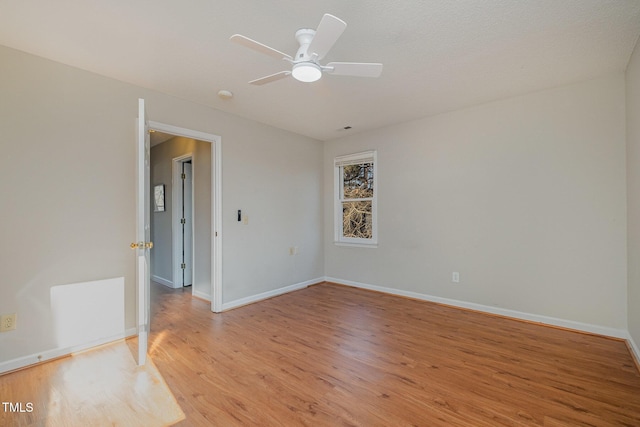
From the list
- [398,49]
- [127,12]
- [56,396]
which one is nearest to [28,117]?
[127,12]

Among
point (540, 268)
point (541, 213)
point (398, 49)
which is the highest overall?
point (398, 49)

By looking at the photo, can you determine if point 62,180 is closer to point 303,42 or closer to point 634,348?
point 303,42

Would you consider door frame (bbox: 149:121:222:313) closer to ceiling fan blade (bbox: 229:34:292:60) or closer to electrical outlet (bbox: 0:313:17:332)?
electrical outlet (bbox: 0:313:17:332)

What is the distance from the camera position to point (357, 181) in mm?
4656

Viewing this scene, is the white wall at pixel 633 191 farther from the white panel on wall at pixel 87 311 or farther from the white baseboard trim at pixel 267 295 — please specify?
the white panel on wall at pixel 87 311

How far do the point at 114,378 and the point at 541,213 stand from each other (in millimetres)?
4126

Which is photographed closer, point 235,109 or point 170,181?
point 235,109

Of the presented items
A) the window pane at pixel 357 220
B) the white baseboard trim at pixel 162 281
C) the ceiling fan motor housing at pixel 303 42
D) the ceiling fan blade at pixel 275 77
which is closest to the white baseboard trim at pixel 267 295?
the window pane at pixel 357 220

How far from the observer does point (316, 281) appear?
4.81 metres

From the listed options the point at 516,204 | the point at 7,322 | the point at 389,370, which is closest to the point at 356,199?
the point at 516,204

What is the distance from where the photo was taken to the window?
173 inches

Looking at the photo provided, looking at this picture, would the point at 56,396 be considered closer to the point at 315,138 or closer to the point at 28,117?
the point at 28,117

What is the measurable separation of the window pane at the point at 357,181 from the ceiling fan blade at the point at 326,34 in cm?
284

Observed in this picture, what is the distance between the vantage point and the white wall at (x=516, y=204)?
2678 mm
